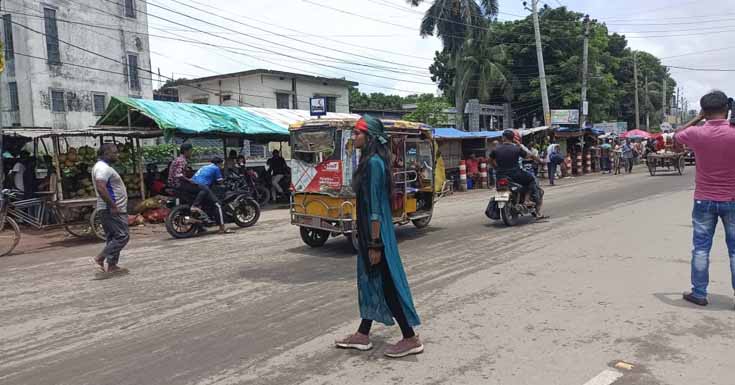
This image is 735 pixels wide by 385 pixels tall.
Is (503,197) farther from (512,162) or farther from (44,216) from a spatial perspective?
(44,216)

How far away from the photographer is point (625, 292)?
5621mm

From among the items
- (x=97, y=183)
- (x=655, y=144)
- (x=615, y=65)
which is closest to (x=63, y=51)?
(x=97, y=183)

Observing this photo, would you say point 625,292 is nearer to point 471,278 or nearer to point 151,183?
point 471,278

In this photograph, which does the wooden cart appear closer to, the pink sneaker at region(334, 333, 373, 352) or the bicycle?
the bicycle

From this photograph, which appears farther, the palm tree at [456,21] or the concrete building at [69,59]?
the palm tree at [456,21]

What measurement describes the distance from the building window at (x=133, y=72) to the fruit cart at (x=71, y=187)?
19.4m

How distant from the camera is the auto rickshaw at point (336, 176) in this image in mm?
8242

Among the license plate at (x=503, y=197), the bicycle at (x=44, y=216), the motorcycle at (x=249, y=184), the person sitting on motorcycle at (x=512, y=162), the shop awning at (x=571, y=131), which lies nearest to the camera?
the bicycle at (x=44, y=216)

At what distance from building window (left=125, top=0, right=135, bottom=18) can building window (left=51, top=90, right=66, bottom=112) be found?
22.4ft

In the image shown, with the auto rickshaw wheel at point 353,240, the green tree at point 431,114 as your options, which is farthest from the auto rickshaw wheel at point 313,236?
the green tree at point 431,114

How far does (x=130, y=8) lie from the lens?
3272 cm

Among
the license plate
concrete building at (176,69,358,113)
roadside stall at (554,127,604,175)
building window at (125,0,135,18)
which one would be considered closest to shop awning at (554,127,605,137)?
roadside stall at (554,127,604,175)

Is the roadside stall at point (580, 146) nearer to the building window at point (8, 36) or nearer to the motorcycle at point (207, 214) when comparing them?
the motorcycle at point (207, 214)

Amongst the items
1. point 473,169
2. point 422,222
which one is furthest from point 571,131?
point 422,222
